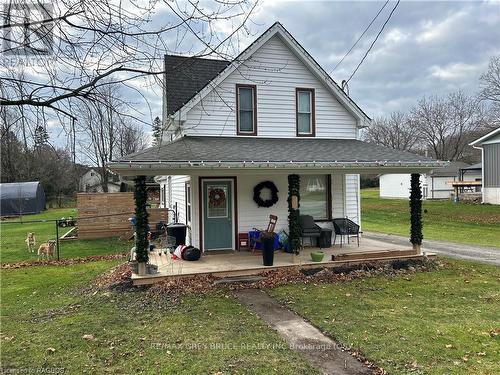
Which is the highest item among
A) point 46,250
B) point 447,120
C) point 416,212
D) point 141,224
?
point 447,120

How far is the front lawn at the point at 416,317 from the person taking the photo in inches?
179

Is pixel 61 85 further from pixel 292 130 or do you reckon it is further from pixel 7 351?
pixel 292 130

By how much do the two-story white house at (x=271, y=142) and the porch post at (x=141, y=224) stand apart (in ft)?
3.06

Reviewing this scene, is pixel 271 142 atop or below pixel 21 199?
atop

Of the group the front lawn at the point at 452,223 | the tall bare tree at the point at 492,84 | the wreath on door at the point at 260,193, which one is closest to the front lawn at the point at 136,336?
the wreath on door at the point at 260,193

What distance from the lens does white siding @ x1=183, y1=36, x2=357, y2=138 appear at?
11.4m

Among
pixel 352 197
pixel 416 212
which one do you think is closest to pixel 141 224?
pixel 352 197

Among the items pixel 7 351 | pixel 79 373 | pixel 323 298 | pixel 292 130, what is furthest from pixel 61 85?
pixel 292 130

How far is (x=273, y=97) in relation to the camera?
39.0 ft

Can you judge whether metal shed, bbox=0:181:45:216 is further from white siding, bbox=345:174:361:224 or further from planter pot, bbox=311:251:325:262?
planter pot, bbox=311:251:325:262

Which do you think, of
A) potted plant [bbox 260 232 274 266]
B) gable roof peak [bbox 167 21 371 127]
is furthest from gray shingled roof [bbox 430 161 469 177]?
potted plant [bbox 260 232 274 266]

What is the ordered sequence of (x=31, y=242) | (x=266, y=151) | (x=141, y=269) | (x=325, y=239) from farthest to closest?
(x=31, y=242), (x=325, y=239), (x=266, y=151), (x=141, y=269)

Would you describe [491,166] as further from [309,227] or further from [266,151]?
[266,151]

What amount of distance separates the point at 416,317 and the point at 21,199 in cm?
3477
